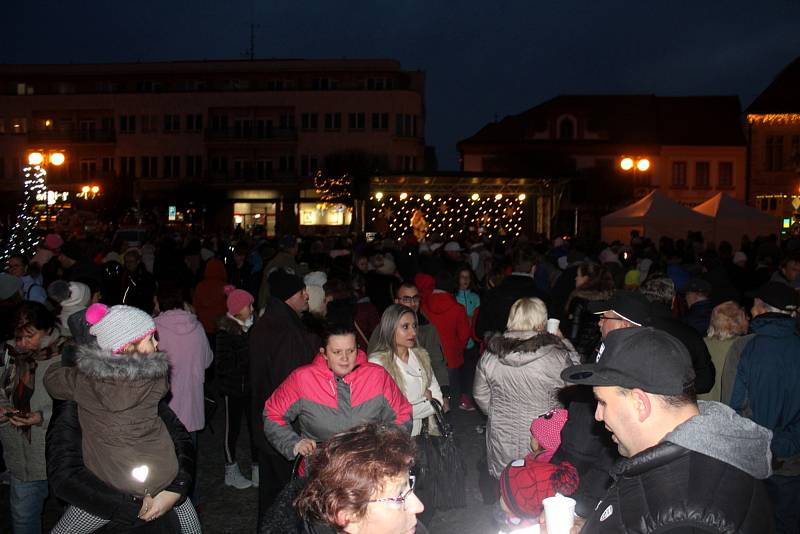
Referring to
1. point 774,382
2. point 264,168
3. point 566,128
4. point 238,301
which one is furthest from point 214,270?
point 264,168

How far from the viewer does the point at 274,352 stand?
5.40 metres

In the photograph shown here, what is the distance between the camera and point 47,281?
34.6 ft

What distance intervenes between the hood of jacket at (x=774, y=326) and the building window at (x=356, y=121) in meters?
49.9

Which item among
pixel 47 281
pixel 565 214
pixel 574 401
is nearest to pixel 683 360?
pixel 574 401

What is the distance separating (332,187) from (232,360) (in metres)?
39.0

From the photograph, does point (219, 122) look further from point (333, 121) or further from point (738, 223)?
point (738, 223)

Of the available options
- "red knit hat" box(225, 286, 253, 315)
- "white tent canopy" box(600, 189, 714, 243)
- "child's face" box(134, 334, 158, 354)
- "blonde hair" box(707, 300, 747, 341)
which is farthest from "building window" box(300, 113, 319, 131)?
"child's face" box(134, 334, 158, 354)

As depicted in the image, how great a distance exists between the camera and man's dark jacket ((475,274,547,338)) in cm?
814

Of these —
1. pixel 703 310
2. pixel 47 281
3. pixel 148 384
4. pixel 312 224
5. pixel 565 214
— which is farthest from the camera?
pixel 312 224

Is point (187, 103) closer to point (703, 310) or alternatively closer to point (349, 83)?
point (349, 83)

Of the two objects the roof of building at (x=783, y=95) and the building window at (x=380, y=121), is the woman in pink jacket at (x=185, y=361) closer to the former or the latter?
the roof of building at (x=783, y=95)

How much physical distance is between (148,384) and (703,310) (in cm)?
543

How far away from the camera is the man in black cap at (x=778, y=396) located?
182 inches

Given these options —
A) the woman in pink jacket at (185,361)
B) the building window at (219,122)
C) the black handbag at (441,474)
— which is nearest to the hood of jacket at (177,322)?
the woman in pink jacket at (185,361)
